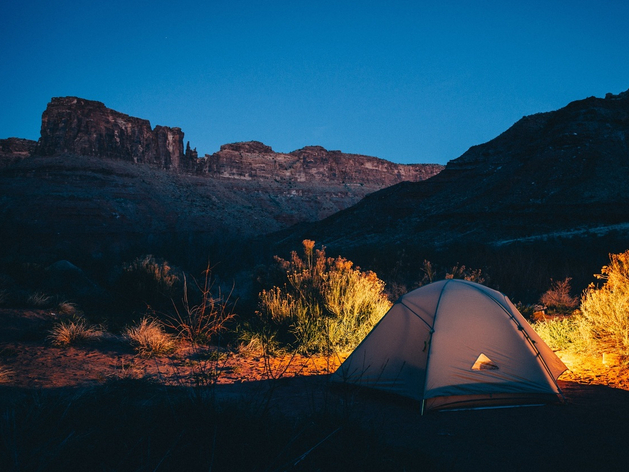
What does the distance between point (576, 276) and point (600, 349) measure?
8952 mm

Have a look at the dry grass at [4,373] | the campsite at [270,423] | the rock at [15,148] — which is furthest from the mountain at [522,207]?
the rock at [15,148]

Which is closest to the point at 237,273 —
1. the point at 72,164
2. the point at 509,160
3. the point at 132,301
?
the point at 132,301

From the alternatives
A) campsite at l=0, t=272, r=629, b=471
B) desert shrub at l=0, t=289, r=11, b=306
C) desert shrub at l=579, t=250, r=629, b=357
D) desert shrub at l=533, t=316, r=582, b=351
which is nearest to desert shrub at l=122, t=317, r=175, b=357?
campsite at l=0, t=272, r=629, b=471

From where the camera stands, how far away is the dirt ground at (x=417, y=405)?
10.3 feet

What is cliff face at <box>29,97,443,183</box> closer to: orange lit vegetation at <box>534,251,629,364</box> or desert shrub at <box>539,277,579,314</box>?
desert shrub at <box>539,277,579,314</box>

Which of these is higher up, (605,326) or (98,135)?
(98,135)

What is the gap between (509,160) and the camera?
1535 inches

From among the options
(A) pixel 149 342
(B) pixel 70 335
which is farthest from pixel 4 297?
(A) pixel 149 342

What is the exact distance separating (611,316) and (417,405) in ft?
12.3

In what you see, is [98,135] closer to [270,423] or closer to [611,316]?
[270,423]

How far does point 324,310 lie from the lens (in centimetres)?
782

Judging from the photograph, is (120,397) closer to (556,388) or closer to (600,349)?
(556,388)

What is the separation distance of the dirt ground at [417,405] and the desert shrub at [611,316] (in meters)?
0.30

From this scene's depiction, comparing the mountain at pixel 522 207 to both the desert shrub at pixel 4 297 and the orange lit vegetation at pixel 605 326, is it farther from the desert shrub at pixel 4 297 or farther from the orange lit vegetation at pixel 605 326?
the desert shrub at pixel 4 297
